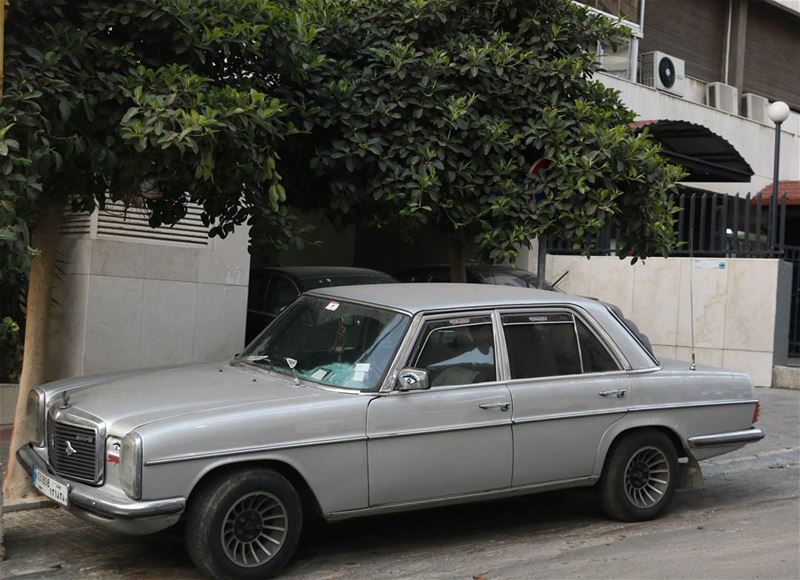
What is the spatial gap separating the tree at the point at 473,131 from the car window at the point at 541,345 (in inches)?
44.0

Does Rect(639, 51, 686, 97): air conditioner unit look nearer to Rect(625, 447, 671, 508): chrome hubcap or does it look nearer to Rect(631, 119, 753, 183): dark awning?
Rect(631, 119, 753, 183): dark awning

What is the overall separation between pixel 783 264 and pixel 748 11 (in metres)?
11.8

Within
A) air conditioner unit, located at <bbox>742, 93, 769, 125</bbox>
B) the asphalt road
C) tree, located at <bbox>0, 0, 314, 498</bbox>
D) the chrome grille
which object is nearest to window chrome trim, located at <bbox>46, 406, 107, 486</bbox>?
the chrome grille

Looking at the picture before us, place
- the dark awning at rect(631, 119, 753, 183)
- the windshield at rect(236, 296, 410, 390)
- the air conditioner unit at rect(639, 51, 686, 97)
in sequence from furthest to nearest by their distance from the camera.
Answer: the air conditioner unit at rect(639, 51, 686, 97) → the dark awning at rect(631, 119, 753, 183) → the windshield at rect(236, 296, 410, 390)

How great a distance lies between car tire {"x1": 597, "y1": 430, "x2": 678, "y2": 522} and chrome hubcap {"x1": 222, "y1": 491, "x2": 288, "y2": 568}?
250 centimetres

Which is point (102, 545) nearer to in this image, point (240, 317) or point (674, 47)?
point (240, 317)

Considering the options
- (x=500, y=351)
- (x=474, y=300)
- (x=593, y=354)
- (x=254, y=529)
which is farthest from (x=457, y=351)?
(x=254, y=529)

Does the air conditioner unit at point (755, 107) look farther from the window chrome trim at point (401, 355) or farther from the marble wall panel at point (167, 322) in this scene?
the window chrome trim at point (401, 355)

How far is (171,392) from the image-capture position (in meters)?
5.99

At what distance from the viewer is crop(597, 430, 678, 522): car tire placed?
23.2 feet

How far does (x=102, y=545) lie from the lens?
6453 millimetres

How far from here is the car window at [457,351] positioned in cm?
641

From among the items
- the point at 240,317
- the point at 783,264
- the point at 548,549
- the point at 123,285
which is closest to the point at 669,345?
the point at 783,264

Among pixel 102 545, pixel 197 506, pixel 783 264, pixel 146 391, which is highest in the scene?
pixel 783 264
